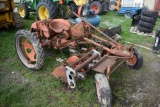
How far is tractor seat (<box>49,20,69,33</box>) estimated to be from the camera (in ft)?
14.0

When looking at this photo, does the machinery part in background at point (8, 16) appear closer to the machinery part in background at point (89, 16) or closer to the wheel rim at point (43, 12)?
the wheel rim at point (43, 12)

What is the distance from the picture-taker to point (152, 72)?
4.38m

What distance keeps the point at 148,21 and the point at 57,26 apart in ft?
14.5

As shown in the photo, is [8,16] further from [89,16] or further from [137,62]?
[137,62]

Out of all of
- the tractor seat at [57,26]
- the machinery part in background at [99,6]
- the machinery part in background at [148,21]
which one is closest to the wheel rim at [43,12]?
the tractor seat at [57,26]

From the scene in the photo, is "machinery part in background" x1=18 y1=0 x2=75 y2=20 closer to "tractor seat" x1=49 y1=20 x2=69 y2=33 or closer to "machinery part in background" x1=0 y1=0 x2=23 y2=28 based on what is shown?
"machinery part in background" x1=0 y1=0 x2=23 y2=28

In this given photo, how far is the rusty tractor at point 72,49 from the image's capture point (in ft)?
11.2

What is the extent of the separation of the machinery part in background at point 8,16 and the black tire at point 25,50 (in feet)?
7.76

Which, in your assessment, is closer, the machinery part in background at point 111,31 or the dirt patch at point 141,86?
the dirt patch at point 141,86

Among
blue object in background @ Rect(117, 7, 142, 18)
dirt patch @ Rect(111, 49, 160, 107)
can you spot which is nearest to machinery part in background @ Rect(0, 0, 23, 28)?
dirt patch @ Rect(111, 49, 160, 107)

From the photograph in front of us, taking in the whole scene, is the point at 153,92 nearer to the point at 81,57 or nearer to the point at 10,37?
the point at 81,57

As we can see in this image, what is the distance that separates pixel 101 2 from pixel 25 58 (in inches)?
316

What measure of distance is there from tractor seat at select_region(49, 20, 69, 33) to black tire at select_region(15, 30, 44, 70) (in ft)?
1.93

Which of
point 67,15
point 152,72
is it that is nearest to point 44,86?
point 152,72
